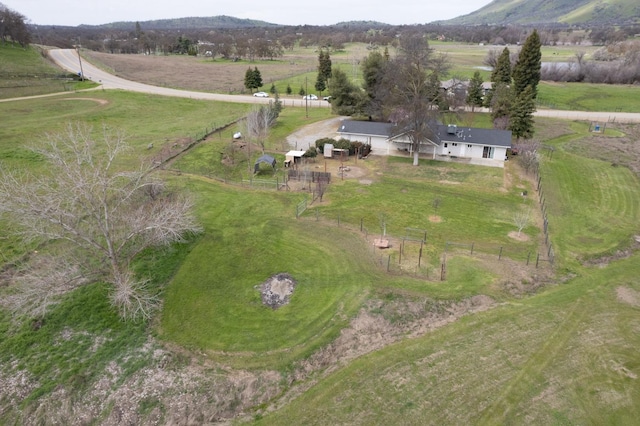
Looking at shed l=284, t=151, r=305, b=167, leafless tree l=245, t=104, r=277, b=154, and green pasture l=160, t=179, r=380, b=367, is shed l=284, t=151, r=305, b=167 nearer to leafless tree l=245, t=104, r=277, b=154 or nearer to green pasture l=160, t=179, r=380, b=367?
leafless tree l=245, t=104, r=277, b=154

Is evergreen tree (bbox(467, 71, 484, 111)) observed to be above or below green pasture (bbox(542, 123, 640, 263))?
above

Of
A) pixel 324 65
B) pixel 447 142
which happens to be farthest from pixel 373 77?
pixel 324 65

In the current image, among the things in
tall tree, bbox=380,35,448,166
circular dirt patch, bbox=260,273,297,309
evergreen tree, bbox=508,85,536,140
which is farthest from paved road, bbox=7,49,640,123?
circular dirt patch, bbox=260,273,297,309

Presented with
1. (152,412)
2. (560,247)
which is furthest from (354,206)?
(152,412)

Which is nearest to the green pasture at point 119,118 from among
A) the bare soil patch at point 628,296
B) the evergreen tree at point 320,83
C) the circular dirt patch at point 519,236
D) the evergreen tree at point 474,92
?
the evergreen tree at point 320,83

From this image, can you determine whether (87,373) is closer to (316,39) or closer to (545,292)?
(545,292)

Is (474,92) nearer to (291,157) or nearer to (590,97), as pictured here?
(590,97)

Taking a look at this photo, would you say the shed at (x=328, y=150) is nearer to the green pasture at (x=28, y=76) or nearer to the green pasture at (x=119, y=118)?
the green pasture at (x=119, y=118)
